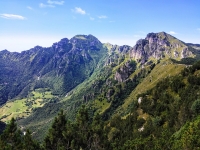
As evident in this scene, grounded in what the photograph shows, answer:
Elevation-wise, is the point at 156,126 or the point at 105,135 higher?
the point at 105,135

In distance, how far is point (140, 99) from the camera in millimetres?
185000

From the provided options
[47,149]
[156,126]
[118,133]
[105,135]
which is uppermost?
[105,135]

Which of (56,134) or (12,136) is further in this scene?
(56,134)

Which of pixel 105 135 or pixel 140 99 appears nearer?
pixel 105 135

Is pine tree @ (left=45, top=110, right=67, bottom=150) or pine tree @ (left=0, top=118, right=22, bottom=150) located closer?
pine tree @ (left=0, top=118, right=22, bottom=150)

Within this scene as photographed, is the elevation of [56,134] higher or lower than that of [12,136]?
lower

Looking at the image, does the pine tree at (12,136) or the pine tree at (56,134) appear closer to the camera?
the pine tree at (12,136)

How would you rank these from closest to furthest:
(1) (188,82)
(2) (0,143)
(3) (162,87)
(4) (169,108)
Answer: (2) (0,143), (4) (169,108), (1) (188,82), (3) (162,87)

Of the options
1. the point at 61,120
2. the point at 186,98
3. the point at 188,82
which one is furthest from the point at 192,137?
the point at 188,82

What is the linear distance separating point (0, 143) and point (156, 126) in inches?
3819

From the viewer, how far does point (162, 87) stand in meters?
183

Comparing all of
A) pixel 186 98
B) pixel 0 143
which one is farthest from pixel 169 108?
pixel 0 143

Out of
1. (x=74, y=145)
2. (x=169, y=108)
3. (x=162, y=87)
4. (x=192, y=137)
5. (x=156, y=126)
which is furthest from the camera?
(x=162, y=87)

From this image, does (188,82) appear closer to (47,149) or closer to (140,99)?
(140,99)
